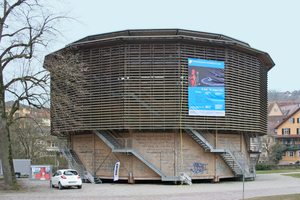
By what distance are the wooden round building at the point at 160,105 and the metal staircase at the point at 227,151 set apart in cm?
8

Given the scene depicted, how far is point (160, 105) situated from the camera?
26172 mm

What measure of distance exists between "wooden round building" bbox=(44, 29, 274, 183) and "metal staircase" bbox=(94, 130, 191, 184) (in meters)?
0.08

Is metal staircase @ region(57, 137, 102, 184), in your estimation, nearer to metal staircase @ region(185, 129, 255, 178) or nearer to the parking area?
the parking area

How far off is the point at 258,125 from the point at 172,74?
9306 millimetres

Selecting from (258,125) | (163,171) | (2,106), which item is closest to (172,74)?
(163,171)

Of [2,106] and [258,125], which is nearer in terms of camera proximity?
[2,106]

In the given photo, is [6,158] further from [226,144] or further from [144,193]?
[226,144]

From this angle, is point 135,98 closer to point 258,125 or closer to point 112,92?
point 112,92

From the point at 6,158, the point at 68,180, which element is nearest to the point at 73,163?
the point at 68,180

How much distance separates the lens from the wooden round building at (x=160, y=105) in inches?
1031

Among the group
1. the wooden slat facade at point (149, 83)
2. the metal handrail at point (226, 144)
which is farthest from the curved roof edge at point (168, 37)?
the metal handrail at point (226, 144)

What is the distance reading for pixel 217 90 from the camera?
89.9 feet

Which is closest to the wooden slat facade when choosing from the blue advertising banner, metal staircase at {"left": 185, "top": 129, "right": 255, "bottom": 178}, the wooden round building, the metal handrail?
the wooden round building

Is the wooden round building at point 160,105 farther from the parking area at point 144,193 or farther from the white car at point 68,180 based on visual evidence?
the white car at point 68,180
